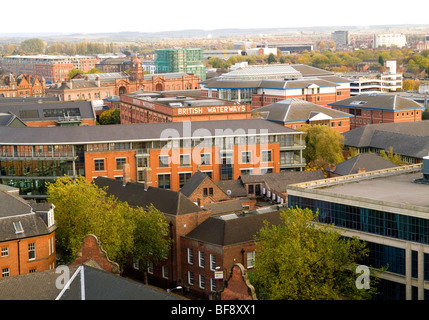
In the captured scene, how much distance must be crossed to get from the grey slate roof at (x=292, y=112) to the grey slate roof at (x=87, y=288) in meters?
89.0

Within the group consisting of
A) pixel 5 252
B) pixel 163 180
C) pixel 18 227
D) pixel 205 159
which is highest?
pixel 18 227

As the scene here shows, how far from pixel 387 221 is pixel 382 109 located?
100738 mm

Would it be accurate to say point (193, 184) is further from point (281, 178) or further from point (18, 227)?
point (18, 227)

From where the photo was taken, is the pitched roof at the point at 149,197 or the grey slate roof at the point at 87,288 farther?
the pitched roof at the point at 149,197

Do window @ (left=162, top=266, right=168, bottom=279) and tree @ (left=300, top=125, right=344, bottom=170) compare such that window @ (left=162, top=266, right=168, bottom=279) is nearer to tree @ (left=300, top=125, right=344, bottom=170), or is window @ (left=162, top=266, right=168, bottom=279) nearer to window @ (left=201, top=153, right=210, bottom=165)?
window @ (left=201, top=153, right=210, bottom=165)

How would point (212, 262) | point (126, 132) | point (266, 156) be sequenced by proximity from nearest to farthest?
point (212, 262) < point (126, 132) < point (266, 156)

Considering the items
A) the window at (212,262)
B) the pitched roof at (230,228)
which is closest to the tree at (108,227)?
the pitched roof at (230,228)

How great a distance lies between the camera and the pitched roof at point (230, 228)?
211 feet

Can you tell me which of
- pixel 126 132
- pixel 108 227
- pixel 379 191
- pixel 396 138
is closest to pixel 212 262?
pixel 108 227

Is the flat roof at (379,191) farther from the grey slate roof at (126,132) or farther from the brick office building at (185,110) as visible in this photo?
the brick office building at (185,110)

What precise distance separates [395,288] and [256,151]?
46711 millimetres

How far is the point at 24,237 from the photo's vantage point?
204 feet
